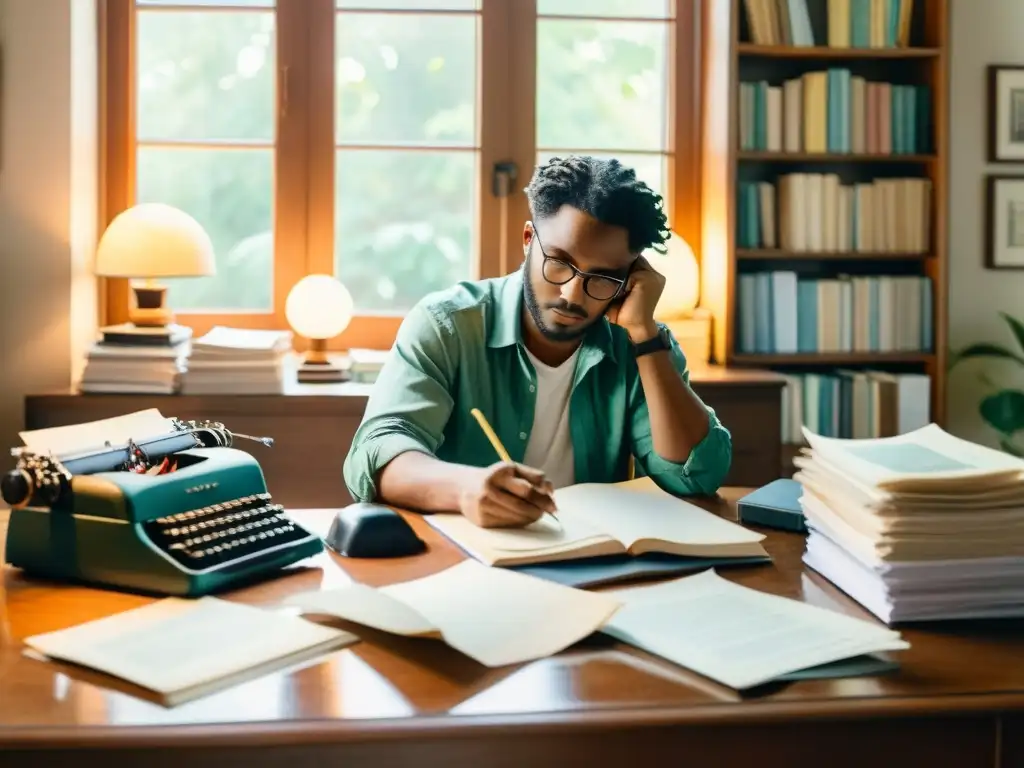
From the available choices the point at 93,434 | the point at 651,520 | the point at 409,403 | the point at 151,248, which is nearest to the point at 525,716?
the point at 651,520

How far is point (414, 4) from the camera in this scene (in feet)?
12.0

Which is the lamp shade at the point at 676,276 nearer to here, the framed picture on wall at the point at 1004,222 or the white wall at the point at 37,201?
the framed picture on wall at the point at 1004,222

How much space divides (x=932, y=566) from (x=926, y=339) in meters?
2.61

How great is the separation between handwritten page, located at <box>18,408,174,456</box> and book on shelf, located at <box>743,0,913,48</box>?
101 inches

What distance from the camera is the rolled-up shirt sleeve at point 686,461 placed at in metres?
1.94

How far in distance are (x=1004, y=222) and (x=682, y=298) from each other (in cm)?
116

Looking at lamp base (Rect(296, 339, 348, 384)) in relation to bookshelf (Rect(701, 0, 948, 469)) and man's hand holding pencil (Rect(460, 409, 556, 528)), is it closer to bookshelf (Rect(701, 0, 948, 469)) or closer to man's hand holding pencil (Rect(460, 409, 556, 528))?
bookshelf (Rect(701, 0, 948, 469))

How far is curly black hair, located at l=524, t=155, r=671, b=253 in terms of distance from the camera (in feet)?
6.35

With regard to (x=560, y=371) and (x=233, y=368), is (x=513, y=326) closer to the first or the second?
(x=560, y=371)

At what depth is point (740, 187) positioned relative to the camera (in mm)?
3629

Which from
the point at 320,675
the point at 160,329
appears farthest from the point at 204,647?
the point at 160,329

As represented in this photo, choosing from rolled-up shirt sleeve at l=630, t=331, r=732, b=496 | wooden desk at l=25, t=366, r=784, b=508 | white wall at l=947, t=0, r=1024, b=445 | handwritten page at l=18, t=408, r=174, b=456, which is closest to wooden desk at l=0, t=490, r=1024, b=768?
handwritten page at l=18, t=408, r=174, b=456

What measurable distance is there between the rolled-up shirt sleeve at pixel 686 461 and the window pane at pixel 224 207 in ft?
6.26

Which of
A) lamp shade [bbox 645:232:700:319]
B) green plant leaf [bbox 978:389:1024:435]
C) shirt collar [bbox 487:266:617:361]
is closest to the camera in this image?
shirt collar [bbox 487:266:617:361]
